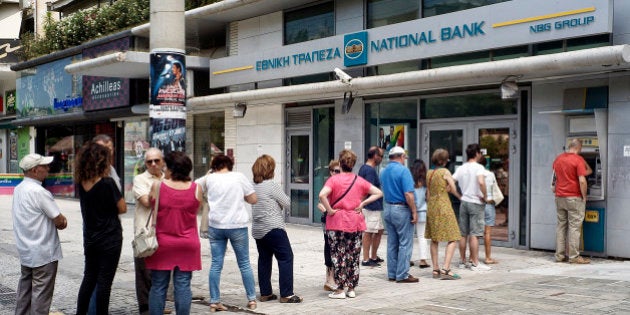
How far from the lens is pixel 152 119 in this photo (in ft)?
27.7

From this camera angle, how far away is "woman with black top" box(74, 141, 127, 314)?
6203 millimetres

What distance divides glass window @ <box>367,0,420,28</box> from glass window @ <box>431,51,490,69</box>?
1074 mm

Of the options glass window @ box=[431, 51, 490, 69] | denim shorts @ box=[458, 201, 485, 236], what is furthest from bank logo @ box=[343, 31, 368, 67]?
denim shorts @ box=[458, 201, 485, 236]

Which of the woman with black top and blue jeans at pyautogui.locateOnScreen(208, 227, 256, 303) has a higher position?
the woman with black top

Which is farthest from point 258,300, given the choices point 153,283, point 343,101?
point 343,101

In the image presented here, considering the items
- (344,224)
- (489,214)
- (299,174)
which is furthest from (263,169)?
(299,174)

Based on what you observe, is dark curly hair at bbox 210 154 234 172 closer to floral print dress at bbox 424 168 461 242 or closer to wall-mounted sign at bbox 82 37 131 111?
floral print dress at bbox 424 168 461 242

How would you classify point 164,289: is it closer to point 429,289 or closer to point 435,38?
point 429,289

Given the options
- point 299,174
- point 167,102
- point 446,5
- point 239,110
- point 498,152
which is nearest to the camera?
point 167,102

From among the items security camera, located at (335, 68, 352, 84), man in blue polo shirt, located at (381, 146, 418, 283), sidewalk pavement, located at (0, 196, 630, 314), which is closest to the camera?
sidewalk pavement, located at (0, 196, 630, 314)

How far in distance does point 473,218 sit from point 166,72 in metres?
4.70

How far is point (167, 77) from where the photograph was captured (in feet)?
27.6

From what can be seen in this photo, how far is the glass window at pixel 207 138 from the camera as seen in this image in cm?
1905

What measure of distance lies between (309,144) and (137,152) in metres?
8.19
